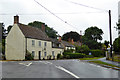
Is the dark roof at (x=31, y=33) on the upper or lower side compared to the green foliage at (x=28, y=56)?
upper

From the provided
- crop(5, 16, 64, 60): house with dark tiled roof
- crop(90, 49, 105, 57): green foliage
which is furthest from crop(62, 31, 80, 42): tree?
crop(5, 16, 64, 60): house with dark tiled roof

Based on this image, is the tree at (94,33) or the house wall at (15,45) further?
the tree at (94,33)

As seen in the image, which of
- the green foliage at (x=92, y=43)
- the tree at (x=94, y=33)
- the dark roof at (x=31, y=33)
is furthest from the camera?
the tree at (x=94, y=33)

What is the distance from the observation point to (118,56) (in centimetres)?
3052

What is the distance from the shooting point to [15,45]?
45.7 meters

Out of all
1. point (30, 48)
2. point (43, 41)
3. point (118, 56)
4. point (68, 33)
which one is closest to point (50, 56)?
point (43, 41)

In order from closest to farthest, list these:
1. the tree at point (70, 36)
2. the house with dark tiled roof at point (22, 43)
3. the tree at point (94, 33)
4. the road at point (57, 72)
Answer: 1. the road at point (57, 72)
2. the house with dark tiled roof at point (22, 43)
3. the tree at point (94, 33)
4. the tree at point (70, 36)

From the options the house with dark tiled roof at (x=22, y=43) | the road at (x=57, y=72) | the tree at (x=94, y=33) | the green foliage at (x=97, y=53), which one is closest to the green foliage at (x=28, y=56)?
the house with dark tiled roof at (x=22, y=43)

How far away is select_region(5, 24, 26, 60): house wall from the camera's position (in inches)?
1756

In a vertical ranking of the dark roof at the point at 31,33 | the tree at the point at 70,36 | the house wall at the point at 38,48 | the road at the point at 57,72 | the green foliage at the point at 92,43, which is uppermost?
the tree at the point at 70,36

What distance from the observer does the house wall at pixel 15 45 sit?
44.6 meters

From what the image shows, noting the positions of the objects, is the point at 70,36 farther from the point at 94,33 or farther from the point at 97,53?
the point at 97,53

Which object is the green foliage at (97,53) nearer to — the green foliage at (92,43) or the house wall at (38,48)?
the green foliage at (92,43)

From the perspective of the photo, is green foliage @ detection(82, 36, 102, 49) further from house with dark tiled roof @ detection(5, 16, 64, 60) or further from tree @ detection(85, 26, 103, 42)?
house with dark tiled roof @ detection(5, 16, 64, 60)
